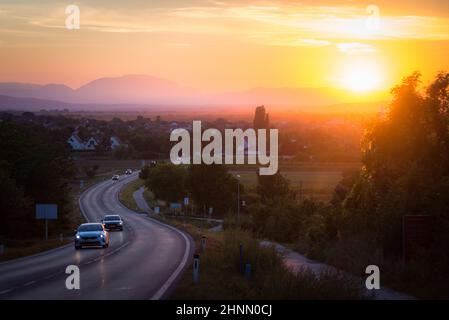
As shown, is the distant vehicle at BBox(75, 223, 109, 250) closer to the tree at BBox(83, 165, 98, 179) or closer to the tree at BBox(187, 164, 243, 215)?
the tree at BBox(187, 164, 243, 215)

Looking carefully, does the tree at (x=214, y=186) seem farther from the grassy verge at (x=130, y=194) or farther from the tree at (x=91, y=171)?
the tree at (x=91, y=171)

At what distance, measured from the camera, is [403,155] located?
3148 centimetres

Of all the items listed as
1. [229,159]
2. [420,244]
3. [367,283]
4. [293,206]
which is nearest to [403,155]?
[420,244]

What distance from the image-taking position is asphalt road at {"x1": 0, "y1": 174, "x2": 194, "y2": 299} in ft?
61.4

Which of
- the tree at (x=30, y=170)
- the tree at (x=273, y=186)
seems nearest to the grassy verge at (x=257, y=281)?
the tree at (x=30, y=170)

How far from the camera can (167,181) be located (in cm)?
10600

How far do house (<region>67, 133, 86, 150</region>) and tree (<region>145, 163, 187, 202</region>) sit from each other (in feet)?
252

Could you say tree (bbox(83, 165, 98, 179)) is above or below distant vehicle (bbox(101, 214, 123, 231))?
above

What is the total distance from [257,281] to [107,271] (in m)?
6.03

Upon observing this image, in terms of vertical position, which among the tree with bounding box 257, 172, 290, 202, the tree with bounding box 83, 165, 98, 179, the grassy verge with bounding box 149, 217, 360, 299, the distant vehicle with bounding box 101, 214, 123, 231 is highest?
the tree with bounding box 83, 165, 98, 179

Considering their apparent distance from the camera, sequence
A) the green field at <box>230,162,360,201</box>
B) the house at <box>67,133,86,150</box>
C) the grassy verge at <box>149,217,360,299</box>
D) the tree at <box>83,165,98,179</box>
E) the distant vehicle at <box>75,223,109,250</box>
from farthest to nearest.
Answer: the house at <box>67,133,86,150</box> < the tree at <box>83,165,98,179</box> < the green field at <box>230,162,360,201</box> < the distant vehicle at <box>75,223,109,250</box> < the grassy verge at <box>149,217,360,299</box>

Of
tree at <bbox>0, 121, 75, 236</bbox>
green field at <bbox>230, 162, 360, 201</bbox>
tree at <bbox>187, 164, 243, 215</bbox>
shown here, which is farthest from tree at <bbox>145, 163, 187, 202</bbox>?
tree at <bbox>0, 121, 75, 236</bbox>
